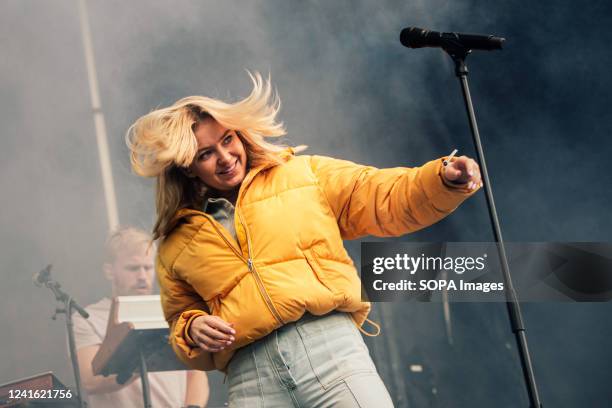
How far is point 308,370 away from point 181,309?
35cm

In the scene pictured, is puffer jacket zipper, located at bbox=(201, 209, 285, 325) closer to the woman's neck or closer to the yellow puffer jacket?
the yellow puffer jacket

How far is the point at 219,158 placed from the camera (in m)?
1.76

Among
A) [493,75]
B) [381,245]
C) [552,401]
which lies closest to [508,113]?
[493,75]

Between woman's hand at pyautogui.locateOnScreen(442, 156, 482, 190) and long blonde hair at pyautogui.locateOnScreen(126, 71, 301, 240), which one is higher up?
long blonde hair at pyautogui.locateOnScreen(126, 71, 301, 240)

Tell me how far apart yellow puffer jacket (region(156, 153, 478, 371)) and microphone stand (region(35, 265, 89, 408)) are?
159 centimetres

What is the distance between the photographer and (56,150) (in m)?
3.60

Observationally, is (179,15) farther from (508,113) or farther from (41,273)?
(508,113)

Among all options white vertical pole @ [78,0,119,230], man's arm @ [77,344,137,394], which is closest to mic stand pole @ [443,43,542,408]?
man's arm @ [77,344,137,394]

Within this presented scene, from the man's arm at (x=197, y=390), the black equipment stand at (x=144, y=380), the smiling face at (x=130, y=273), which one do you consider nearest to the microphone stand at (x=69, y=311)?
the smiling face at (x=130, y=273)

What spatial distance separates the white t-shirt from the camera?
10.4 ft

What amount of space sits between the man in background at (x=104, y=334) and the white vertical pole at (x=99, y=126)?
12cm

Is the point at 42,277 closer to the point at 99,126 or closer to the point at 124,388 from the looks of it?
the point at 124,388

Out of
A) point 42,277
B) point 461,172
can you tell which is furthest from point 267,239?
point 42,277

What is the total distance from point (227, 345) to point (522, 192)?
98.9 inches
